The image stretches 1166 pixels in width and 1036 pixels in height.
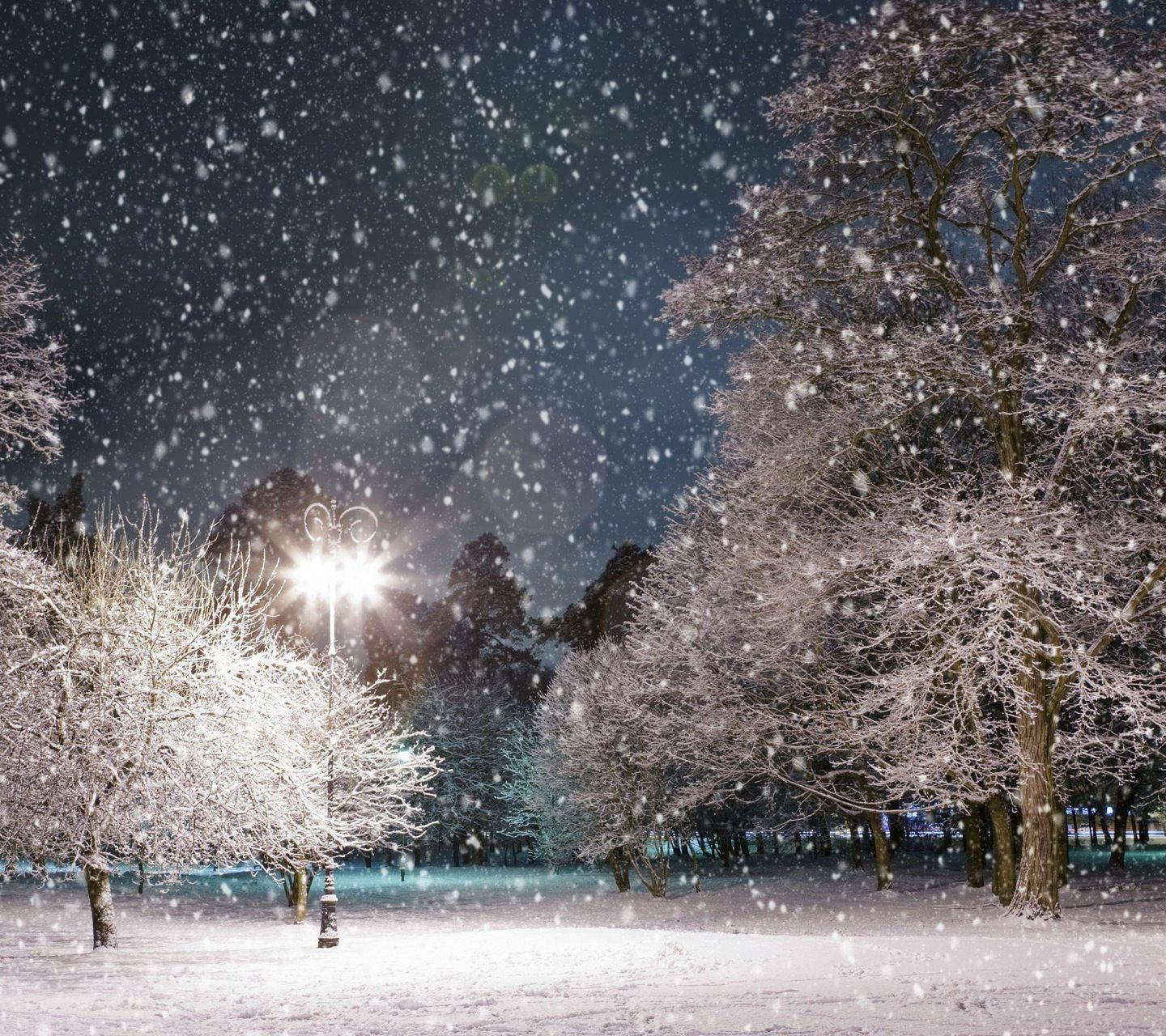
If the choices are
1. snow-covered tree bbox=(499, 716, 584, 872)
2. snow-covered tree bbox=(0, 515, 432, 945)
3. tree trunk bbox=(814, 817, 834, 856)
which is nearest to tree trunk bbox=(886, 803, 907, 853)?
tree trunk bbox=(814, 817, 834, 856)

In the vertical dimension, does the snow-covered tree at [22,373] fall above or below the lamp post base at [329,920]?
above

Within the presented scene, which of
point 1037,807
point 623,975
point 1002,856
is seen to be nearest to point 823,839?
point 1002,856

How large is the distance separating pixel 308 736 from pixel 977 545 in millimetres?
10953

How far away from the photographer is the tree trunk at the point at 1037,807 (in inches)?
564

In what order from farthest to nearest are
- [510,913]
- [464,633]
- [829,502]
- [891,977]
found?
1. [464,633]
2. [510,913]
3. [829,502]
4. [891,977]

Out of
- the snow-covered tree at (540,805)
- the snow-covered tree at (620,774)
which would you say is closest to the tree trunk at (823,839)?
the snow-covered tree at (540,805)

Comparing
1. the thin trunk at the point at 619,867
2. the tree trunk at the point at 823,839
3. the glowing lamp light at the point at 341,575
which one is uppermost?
the glowing lamp light at the point at 341,575

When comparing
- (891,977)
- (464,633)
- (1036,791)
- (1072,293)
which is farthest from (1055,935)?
(464,633)

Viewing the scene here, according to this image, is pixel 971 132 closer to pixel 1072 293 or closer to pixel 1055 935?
pixel 1072 293

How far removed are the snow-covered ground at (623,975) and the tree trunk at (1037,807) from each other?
25.4 inches

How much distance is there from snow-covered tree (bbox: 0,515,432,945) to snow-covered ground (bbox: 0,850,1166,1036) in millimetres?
1576

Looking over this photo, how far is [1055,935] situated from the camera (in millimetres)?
13188

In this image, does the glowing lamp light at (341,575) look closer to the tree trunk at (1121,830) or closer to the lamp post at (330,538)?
the lamp post at (330,538)

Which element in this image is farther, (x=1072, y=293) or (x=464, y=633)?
(x=464, y=633)
